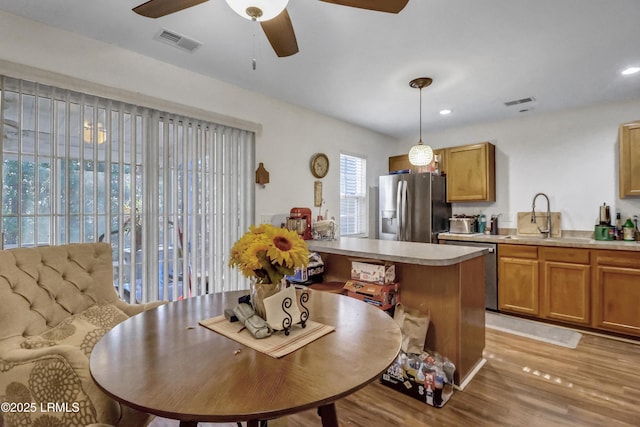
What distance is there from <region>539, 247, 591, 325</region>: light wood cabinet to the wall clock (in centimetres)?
262

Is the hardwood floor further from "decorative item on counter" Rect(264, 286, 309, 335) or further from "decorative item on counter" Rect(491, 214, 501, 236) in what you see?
"decorative item on counter" Rect(491, 214, 501, 236)

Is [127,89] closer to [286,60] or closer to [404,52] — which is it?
[286,60]

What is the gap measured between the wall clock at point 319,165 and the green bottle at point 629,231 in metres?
3.34

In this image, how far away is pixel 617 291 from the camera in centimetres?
291

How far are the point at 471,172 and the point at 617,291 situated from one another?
197 cm

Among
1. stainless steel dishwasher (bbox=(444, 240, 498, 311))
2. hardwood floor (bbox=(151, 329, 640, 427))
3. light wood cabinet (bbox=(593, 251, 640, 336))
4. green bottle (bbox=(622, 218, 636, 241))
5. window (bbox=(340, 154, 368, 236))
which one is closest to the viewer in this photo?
hardwood floor (bbox=(151, 329, 640, 427))

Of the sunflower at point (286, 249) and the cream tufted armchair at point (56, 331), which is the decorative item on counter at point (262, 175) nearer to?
the cream tufted armchair at point (56, 331)

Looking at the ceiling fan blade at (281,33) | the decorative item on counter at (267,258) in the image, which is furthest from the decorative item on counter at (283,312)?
the ceiling fan blade at (281,33)

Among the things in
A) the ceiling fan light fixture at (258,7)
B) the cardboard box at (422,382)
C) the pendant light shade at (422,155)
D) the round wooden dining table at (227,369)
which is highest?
the ceiling fan light fixture at (258,7)

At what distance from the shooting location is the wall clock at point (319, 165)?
153 inches

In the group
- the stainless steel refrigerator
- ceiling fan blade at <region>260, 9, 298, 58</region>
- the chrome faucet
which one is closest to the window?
the stainless steel refrigerator

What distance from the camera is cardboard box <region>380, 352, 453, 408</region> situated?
1893 mm

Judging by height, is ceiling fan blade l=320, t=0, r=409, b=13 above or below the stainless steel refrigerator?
above

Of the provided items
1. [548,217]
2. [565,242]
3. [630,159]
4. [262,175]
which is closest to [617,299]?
[565,242]
